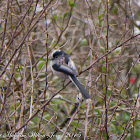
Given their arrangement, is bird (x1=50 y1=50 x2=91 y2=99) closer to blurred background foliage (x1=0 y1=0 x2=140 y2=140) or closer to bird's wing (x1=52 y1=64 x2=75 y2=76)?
bird's wing (x1=52 y1=64 x2=75 y2=76)

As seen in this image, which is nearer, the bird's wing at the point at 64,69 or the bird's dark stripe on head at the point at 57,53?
the bird's wing at the point at 64,69

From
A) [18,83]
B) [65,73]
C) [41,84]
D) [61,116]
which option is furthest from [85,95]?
[61,116]

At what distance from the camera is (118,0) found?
520cm

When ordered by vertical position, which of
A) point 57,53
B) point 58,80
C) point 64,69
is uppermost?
point 57,53

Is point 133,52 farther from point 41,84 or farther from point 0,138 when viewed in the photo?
point 0,138

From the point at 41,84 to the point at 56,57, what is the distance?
0.82 meters

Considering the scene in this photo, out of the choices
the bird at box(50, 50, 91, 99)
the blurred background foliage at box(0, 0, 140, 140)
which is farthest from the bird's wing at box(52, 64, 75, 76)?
the blurred background foliage at box(0, 0, 140, 140)

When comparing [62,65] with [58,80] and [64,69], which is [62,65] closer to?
[64,69]

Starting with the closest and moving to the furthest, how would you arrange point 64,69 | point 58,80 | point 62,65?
point 64,69 < point 62,65 < point 58,80

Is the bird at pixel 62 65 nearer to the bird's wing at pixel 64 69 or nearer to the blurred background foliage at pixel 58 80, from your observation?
the bird's wing at pixel 64 69

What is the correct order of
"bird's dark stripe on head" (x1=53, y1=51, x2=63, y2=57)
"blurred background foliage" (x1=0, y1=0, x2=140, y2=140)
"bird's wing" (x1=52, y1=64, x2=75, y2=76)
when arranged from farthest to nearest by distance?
"bird's dark stripe on head" (x1=53, y1=51, x2=63, y2=57)
"bird's wing" (x1=52, y1=64, x2=75, y2=76)
"blurred background foliage" (x1=0, y1=0, x2=140, y2=140)

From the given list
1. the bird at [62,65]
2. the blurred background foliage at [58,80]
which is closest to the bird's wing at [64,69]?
the bird at [62,65]

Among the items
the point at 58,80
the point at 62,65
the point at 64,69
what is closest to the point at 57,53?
the point at 62,65

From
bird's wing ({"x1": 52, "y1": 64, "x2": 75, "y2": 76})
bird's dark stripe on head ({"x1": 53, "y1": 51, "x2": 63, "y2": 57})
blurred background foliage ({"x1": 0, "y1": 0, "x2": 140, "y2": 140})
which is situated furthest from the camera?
bird's dark stripe on head ({"x1": 53, "y1": 51, "x2": 63, "y2": 57})
